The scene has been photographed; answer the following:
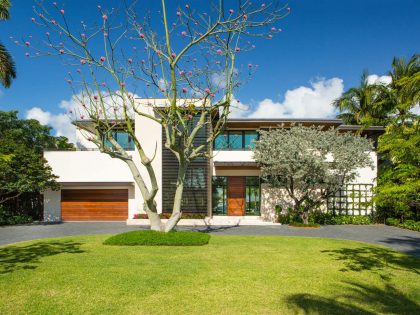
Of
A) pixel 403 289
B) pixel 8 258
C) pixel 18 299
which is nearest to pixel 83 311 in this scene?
pixel 18 299

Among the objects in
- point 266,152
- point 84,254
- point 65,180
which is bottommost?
point 84,254

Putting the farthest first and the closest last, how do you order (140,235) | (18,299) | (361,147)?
(361,147), (140,235), (18,299)

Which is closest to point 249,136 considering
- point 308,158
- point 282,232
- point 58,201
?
point 308,158

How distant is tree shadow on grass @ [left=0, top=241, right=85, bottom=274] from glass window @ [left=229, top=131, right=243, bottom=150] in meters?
13.8

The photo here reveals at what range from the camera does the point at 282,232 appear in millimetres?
17906

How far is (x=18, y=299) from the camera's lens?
21.7ft

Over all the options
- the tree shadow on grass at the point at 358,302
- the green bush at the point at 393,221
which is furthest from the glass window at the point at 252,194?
the tree shadow on grass at the point at 358,302

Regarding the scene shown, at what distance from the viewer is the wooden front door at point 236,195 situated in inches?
942

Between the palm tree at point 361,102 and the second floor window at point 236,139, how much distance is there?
43.9 feet

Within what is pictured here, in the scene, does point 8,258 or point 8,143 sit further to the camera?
point 8,143

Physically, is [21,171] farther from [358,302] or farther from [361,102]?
[361,102]

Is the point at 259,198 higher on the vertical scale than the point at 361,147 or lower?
lower

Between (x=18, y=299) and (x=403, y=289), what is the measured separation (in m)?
8.55

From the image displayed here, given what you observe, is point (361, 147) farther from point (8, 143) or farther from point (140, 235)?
point (8, 143)
